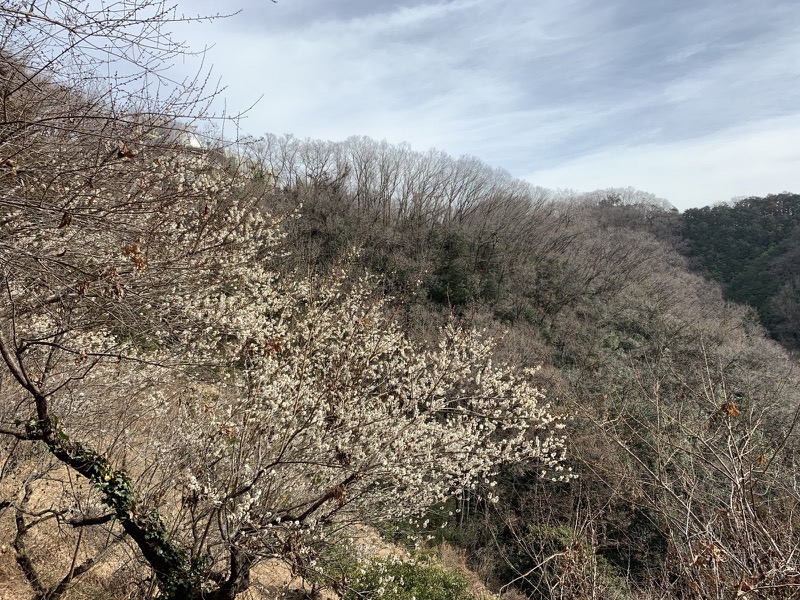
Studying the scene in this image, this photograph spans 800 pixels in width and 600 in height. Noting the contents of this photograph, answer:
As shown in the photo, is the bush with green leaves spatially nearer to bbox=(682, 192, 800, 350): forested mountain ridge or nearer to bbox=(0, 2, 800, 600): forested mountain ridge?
bbox=(0, 2, 800, 600): forested mountain ridge

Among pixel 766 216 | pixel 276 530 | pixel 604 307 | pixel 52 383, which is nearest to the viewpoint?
pixel 276 530

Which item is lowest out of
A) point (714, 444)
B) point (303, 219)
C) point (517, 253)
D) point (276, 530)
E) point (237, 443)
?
point (276, 530)

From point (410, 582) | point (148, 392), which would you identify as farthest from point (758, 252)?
point (148, 392)

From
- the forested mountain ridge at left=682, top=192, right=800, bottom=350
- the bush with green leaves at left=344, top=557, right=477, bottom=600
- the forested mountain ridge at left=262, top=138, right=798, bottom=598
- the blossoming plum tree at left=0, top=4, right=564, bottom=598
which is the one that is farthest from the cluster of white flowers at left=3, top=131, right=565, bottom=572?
the forested mountain ridge at left=682, top=192, right=800, bottom=350

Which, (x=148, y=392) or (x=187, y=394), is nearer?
(x=187, y=394)

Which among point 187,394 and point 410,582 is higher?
point 187,394

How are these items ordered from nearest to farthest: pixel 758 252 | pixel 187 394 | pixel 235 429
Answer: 1. pixel 235 429
2. pixel 187 394
3. pixel 758 252

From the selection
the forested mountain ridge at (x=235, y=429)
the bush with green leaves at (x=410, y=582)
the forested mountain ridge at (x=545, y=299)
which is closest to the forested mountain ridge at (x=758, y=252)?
the forested mountain ridge at (x=545, y=299)

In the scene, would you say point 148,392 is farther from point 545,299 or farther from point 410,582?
point 545,299

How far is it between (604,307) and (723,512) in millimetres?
22651

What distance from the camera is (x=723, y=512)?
3.23 m

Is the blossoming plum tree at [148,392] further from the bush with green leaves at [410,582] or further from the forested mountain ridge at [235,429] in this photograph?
the bush with green leaves at [410,582]

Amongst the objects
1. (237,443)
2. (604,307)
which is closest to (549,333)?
(604,307)

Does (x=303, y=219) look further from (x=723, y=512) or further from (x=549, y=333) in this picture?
(x=723, y=512)
